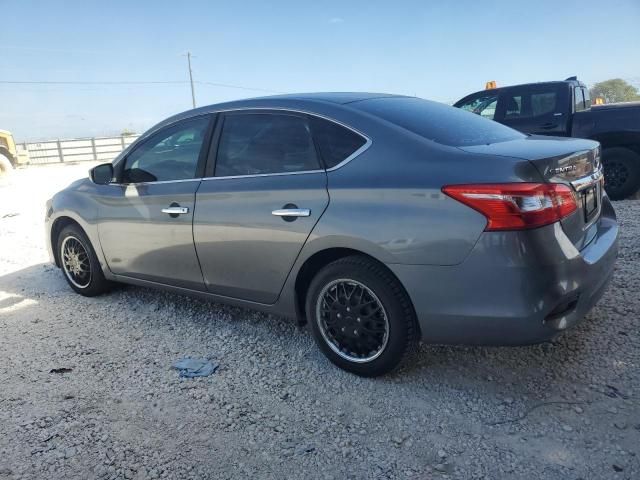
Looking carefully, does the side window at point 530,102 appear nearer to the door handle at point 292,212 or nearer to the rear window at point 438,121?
the rear window at point 438,121

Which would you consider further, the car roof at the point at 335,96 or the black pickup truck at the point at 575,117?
the black pickup truck at the point at 575,117

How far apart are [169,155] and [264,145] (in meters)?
0.91

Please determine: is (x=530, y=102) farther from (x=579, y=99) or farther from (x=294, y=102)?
(x=294, y=102)

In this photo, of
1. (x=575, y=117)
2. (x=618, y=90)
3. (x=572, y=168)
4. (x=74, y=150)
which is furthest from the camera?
(x=74, y=150)

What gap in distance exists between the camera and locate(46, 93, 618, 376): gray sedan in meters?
2.39

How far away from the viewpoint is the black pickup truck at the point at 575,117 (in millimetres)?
6887

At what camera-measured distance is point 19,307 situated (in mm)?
4500

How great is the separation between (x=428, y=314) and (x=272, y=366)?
1134mm

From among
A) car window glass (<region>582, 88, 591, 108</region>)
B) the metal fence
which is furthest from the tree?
the metal fence

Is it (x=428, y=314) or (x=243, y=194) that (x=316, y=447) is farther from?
(x=243, y=194)

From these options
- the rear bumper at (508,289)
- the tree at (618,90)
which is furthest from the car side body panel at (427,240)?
the tree at (618,90)

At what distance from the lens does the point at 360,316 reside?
2863 mm

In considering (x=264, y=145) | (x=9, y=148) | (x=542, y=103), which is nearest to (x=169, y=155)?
(x=264, y=145)

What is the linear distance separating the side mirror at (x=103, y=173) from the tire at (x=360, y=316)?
2.14m
